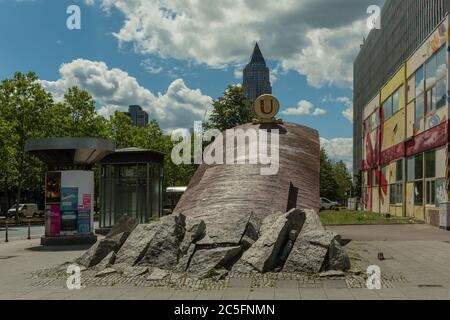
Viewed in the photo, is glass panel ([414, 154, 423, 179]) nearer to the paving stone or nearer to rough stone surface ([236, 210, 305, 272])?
rough stone surface ([236, 210, 305, 272])

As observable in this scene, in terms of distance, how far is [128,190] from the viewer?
25391 millimetres

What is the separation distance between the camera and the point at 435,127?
28.3 metres

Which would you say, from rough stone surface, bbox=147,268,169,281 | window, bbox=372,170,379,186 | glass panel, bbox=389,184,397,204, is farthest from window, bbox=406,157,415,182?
rough stone surface, bbox=147,268,169,281

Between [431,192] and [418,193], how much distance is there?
2.51 m

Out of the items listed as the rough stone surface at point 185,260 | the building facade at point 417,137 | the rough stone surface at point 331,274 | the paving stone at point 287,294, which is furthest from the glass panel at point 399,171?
the paving stone at point 287,294

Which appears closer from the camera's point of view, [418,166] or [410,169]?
[418,166]

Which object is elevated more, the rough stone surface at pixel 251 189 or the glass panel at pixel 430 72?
the glass panel at pixel 430 72

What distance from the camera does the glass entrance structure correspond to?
25.1 m

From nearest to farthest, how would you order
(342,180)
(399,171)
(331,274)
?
(331,274), (399,171), (342,180)

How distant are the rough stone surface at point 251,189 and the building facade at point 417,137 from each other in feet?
28.4

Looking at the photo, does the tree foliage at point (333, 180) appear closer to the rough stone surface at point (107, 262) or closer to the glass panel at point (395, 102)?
the glass panel at point (395, 102)

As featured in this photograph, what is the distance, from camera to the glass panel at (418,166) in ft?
103

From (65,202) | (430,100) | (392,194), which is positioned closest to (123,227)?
(65,202)

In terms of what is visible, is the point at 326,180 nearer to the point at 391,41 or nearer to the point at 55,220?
the point at 391,41
